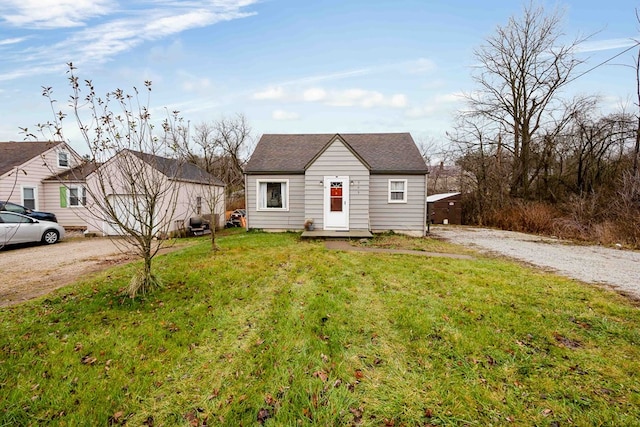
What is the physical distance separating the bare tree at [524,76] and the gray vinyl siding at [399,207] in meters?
11.5

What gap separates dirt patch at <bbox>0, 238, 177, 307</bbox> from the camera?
6.04 m

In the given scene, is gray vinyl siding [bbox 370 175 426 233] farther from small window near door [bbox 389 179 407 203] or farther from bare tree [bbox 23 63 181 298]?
bare tree [bbox 23 63 181 298]

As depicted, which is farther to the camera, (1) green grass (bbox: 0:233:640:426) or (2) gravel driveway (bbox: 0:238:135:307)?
(2) gravel driveway (bbox: 0:238:135:307)

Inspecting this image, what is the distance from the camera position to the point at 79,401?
9.48 feet

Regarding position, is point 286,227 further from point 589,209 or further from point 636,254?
point 589,209

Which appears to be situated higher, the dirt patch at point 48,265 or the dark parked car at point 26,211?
the dark parked car at point 26,211

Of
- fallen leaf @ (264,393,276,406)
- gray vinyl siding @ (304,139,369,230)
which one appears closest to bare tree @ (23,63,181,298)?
fallen leaf @ (264,393,276,406)

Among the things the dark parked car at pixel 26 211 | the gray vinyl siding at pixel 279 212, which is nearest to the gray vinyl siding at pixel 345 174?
the gray vinyl siding at pixel 279 212

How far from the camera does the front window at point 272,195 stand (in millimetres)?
13523

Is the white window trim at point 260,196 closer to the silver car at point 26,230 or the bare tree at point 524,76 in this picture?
the silver car at point 26,230

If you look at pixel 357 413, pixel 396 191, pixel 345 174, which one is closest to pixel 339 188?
pixel 345 174

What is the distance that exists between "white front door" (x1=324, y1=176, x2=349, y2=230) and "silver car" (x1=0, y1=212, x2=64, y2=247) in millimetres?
10640

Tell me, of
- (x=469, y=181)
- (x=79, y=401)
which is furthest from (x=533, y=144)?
(x=79, y=401)

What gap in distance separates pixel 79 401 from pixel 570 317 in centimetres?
657
